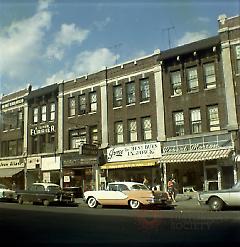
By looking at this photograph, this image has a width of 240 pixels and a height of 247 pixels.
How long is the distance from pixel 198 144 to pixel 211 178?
2.43 m

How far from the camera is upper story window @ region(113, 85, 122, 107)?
33.8 m

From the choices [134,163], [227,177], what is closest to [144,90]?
[134,163]

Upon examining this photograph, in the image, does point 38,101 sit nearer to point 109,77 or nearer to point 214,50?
point 109,77

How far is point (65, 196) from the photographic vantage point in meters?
25.0

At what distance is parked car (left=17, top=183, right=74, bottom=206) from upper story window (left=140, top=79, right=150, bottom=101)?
10.3 m

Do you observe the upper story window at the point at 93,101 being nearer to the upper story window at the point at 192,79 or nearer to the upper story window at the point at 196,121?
the upper story window at the point at 192,79

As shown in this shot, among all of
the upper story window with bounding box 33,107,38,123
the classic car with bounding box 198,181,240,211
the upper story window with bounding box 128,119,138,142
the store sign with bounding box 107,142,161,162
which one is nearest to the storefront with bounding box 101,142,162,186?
the store sign with bounding box 107,142,161,162

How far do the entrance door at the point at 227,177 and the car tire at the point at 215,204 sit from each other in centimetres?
831

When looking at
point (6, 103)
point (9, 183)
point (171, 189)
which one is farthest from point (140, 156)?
point (6, 103)

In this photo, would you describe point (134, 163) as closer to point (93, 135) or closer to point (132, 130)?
point (132, 130)

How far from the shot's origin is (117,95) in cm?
3403

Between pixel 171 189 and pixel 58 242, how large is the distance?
16.4 meters

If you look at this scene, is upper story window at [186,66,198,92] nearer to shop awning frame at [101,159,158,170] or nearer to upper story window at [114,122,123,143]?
shop awning frame at [101,159,158,170]

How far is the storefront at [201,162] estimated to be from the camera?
87.7 feet
